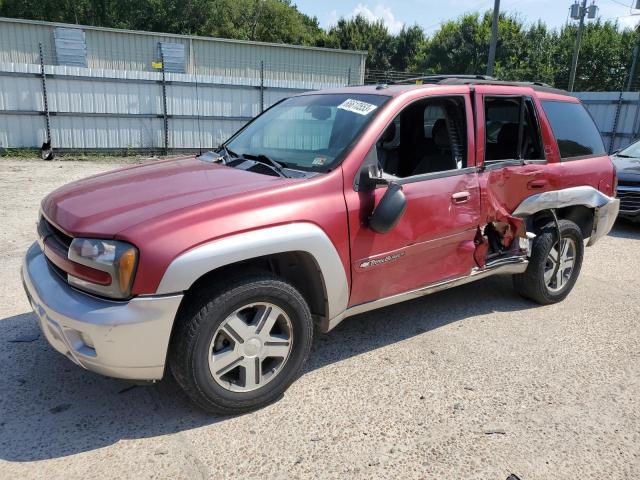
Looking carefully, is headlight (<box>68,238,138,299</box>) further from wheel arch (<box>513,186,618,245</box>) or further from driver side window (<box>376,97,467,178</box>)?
wheel arch (<box>513,186,618,245</box>)

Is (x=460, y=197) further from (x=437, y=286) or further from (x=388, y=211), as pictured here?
(x=388, y=211)

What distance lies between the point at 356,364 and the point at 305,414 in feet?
2.20

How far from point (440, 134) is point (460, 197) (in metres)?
0.62

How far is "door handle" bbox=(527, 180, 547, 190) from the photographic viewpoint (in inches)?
167

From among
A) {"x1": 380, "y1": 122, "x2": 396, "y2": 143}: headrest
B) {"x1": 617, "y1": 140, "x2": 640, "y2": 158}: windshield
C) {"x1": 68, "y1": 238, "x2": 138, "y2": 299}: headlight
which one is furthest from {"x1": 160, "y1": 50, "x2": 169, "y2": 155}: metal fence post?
{"x1": 68, "y1": 238, "x2": 138, "y2": 299}: headlight

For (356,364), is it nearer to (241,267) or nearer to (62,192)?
(241,267)

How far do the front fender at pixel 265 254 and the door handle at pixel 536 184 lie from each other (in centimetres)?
203

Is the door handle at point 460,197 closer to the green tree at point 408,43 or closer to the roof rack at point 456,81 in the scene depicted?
the roof rack at point 456,81

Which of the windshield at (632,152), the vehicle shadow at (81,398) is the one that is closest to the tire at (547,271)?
the vehicle shadow at (81,398)

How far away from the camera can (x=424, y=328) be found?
410 cm

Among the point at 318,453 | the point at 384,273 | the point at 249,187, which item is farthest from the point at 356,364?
the point at 249,187

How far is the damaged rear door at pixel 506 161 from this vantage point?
12.8ft

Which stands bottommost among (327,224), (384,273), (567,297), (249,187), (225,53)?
(567,297)

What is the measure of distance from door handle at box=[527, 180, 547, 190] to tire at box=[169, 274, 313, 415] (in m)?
2.33
